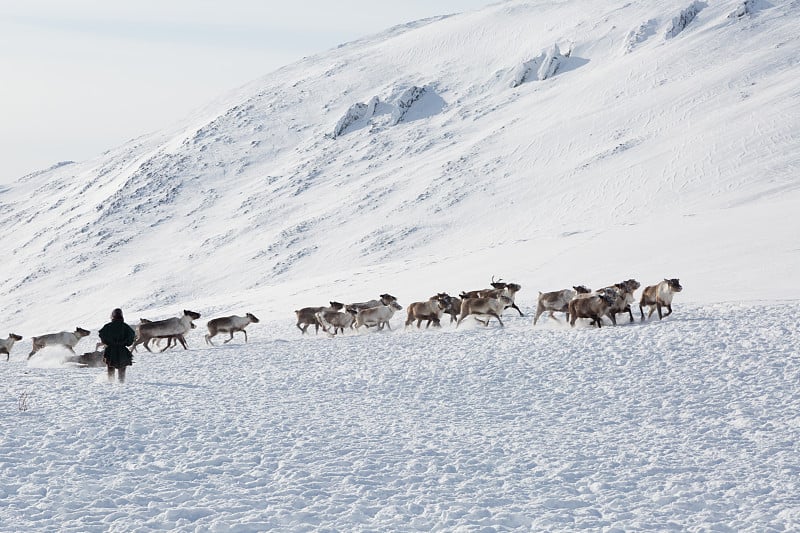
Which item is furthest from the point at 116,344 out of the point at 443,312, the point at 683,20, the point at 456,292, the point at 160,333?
the point at 683,20

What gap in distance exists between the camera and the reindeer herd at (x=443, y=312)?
19938 mm

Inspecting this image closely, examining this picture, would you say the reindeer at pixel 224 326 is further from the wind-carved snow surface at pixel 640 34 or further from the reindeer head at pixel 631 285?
the wind-carved snow surface at pixel 640 34

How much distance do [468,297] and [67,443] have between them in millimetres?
14833

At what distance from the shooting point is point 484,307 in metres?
21.8

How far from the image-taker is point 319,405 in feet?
42.7

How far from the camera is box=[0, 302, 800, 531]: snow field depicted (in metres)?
8.02

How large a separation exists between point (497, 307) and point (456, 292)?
32.7ft

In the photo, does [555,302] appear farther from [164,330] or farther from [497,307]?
[164,330]

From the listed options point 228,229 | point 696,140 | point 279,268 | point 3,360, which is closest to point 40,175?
point 228,229

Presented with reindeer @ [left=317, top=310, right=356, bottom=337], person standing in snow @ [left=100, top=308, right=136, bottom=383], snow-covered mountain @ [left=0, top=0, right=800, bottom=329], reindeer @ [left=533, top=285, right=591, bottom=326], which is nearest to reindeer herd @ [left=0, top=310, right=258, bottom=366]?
reindeer @ [left=317, top=310, right=356, bottom=337]

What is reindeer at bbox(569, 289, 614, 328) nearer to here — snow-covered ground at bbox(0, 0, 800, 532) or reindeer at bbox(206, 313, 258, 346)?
snow-covered ground at bbox(0, 0, 800, 532)

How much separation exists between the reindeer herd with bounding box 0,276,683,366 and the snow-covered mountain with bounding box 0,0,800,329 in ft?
9.92

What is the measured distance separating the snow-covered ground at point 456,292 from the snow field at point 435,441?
2.1 inches

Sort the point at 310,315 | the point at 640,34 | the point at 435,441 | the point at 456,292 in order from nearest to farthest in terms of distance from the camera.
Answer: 1. the point at 435,441
2. the point at 310,315
3. the point at 456,292
4. the point at 640,34
